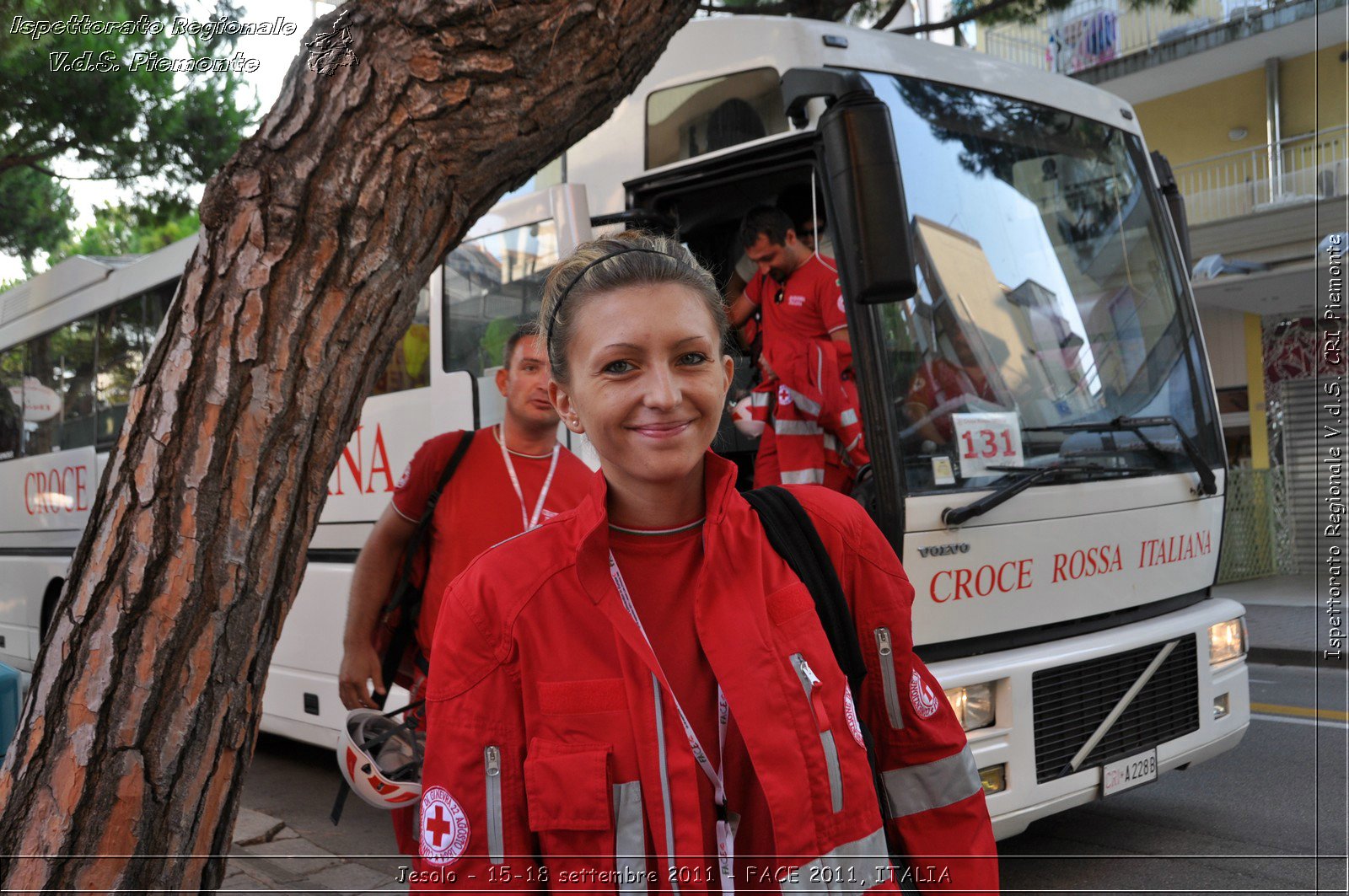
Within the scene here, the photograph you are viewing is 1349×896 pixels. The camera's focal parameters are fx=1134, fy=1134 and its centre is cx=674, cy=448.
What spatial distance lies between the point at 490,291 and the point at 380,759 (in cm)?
259

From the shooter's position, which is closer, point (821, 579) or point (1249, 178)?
point (821, 579)

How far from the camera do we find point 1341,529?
322 inches

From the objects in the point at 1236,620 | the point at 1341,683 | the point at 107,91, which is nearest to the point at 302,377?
the point at 107,91

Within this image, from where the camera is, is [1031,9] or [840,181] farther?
[1031,9]

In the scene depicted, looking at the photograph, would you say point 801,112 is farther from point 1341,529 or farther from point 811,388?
point 1341,529

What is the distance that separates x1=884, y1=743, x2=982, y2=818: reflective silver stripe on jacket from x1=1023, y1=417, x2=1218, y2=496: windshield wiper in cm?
278

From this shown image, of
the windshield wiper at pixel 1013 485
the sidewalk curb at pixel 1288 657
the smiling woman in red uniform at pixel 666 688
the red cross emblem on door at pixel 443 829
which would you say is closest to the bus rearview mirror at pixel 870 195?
the windshield wiper at pixel 1013 485

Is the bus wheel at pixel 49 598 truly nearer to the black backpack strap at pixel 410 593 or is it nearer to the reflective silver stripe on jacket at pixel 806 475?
the black backpack strap at pixel 410 593

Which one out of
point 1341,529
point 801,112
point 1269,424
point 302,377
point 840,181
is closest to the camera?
point 302,377

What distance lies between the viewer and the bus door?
15.3 feet

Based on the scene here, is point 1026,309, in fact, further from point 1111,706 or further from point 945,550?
point 1111,706

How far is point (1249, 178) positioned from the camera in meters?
15.8

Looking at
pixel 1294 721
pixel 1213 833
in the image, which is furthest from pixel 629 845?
pixel 1294 721

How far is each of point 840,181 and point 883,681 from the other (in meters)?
2.32
